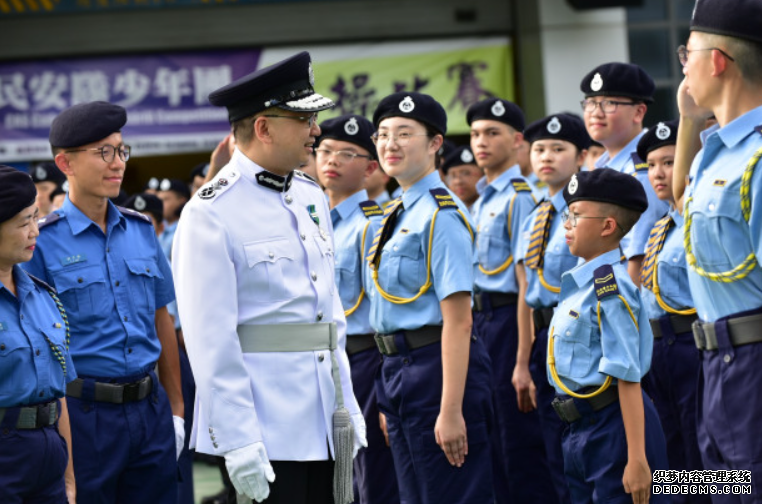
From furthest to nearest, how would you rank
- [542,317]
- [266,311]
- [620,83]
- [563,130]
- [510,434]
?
1. [563,130]
2. [510,434]
3. [620,83]
4. [542,317]
5. [266,311]

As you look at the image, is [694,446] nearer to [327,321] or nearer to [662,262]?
[662,262]

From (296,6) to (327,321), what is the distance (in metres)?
8.89

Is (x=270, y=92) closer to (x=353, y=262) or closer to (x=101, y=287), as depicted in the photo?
(x=101, y=287)

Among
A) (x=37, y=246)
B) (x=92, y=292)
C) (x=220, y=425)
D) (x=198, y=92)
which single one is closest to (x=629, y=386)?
(x=220, y=425)

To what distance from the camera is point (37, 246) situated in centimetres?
434

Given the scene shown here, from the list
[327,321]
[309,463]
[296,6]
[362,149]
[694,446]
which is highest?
[296,6]

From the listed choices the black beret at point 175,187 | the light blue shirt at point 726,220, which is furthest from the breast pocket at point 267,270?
the black beret at point 175,187

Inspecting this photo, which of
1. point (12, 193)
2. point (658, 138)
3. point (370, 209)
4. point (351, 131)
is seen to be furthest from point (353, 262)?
point (12, 193)

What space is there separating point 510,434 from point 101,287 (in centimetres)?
256

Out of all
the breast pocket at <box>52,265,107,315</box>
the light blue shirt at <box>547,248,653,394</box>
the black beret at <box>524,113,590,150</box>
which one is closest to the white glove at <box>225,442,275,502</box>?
the breast pocket at <box>52,265,107,315</box>

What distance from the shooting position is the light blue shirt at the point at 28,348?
3.72m

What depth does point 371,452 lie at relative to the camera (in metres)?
5.48

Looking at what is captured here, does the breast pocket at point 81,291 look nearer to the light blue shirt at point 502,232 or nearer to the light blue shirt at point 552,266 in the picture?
the light blue shirt at point 552,266

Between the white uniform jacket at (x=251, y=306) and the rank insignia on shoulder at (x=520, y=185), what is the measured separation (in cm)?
286
